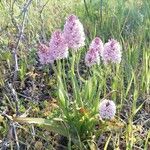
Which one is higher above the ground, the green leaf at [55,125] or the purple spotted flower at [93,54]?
the purple spotted flower at [93,54]

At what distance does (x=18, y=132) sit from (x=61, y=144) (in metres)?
0.23

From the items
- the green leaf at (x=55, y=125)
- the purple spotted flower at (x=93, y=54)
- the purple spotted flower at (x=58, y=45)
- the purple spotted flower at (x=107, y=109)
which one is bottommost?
the green leaf at (x=55, y=125)

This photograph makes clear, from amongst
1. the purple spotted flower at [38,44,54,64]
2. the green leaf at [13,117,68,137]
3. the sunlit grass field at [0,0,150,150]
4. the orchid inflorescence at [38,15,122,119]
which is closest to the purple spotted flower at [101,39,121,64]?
the orchid inflorescence at [38,15,122,119]

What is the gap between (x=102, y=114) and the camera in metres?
1.83

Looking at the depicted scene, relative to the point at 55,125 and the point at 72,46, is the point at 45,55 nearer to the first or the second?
the point at 72,46

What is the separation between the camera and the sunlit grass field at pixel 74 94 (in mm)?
1967

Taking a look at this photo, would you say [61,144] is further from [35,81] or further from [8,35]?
[8,35]

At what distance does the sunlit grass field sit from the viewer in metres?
1.97

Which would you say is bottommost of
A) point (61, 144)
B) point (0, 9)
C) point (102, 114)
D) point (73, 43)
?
point (61, 144)

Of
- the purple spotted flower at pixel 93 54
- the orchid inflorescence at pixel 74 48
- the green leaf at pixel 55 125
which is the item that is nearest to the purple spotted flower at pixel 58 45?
the orchid inflorescence at pixel 74 48

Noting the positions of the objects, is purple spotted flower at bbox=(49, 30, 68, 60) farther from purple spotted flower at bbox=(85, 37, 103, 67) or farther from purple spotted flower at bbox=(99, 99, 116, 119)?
purple spotted flower at bbox=(99, 99, 116, 119)

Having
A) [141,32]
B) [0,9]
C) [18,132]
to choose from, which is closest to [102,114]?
[18,132]

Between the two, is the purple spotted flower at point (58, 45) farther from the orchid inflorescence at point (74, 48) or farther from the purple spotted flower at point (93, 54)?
the purple spotted flower at point (93, 54)

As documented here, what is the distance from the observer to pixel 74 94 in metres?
2.09
